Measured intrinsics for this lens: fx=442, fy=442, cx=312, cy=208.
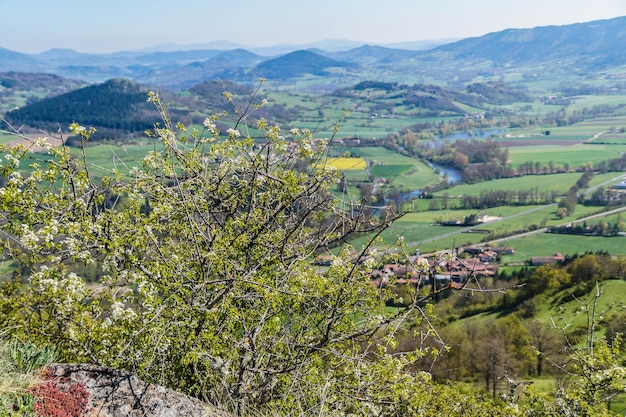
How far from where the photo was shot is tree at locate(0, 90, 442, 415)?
23.0 feet

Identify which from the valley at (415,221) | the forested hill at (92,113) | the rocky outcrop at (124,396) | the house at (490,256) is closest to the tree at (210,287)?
the valley at (415,221)

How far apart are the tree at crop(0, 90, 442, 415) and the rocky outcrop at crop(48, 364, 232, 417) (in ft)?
1.08

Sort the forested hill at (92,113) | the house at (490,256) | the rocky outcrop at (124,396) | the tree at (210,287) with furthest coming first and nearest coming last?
1. the forested hill at (92,113)
2. the house at (490,256)
3. the tree at (210,287)
4. the rocky outcrop at (124,396)

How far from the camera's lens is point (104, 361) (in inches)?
290

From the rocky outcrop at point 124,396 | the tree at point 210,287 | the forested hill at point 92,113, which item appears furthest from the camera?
the forested hill at point 92,113

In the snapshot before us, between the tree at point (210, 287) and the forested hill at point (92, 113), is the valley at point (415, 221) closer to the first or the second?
the tree at point (210, 287)

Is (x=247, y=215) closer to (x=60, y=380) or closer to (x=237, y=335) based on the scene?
(x=237, y=335)

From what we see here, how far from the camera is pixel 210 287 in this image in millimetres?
7945

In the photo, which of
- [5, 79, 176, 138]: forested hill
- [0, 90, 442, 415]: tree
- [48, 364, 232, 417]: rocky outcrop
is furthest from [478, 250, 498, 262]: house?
[5, 79, 176, 138]: forested hill

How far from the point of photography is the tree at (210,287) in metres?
7.02

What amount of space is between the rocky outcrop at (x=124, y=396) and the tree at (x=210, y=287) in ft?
1.08

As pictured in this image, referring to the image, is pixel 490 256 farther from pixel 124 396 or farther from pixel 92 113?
pixel 92 113

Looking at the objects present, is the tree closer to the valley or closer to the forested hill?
the valley

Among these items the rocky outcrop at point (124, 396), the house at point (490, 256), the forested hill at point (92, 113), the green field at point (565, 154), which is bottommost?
the green field at point (565, 154)
